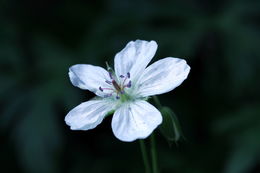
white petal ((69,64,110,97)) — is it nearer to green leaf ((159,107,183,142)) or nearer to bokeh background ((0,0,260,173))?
green leaf ((159,107,183,142))

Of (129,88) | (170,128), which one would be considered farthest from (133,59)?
(170,128)

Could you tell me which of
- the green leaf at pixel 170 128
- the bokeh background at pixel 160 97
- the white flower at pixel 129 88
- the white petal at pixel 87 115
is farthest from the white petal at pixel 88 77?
the bokeh background at pixel 160 97

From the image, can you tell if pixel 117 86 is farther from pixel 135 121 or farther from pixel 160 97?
pixel 160 97
